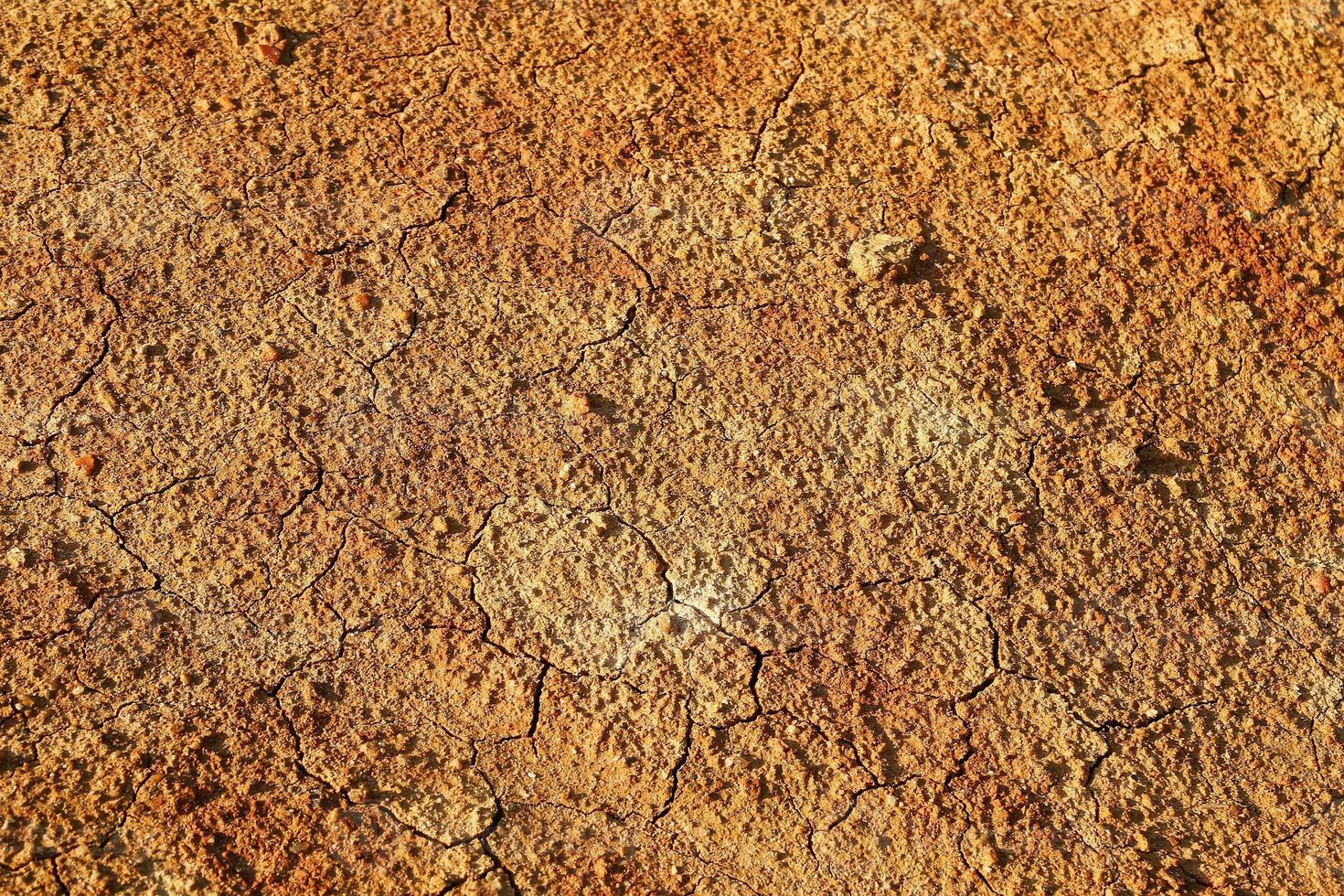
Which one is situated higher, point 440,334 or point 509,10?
point 509,10

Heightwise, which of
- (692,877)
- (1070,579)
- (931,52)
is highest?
(931,52)

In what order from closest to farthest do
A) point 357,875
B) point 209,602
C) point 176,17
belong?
point 357,875 < point 209,602 < point 176,17

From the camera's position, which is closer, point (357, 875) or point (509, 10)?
point (357, 875)

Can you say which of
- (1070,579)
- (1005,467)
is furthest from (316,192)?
(1070,579)

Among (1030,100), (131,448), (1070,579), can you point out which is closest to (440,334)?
(131,448)

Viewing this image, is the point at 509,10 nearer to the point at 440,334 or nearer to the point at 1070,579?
the point at 440,334

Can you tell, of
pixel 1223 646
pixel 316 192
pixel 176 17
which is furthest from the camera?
pixel 176 17

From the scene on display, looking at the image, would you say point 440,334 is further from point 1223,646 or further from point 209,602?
point 1223,646
